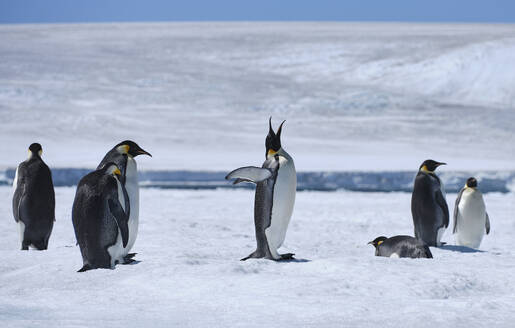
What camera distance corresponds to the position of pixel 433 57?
20.8 m

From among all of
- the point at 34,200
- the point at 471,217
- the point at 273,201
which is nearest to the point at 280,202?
the point at 273,201

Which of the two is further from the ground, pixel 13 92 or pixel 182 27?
pixel 182 27

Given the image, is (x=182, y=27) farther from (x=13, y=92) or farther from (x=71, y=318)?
(x=71, y=318)

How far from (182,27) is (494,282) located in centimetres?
2904

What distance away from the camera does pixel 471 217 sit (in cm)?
564

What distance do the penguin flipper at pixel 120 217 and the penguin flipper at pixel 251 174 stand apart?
22.8 inches

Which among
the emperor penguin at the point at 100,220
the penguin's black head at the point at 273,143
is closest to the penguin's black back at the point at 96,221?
the emperor penguin at the point at 100,220

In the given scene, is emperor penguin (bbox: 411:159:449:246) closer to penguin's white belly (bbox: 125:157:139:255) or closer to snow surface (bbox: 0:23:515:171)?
penguin's white belly (bbox: 125:157:139:255)

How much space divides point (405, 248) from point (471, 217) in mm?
1388

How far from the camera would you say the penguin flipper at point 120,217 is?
11.7 feet

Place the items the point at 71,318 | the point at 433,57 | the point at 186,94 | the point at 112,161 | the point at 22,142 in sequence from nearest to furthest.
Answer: the point at 71,318
the point at 112,161
the point at 22,142
the point at 186,94
the point at 433,57

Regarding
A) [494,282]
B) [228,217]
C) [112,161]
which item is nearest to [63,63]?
[228,217]

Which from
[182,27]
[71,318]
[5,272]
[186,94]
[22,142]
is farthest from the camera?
[182,27]

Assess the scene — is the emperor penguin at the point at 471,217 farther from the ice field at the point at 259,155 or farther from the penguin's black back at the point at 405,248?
the penguin's black back at the point at 405,248
